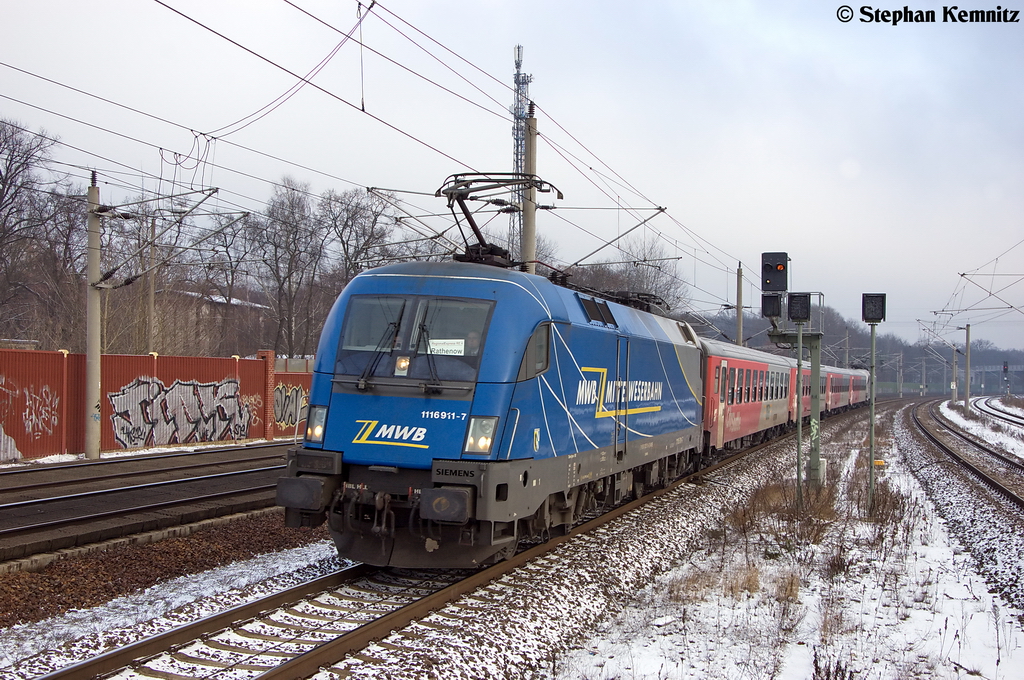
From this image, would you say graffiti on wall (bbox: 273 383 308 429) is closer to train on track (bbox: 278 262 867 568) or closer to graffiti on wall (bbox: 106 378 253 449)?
graffiti on wall (bbox: 106 378 253 449)

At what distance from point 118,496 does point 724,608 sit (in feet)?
31.0

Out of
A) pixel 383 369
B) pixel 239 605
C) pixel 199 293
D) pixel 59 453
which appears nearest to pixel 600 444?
pixel 383 369

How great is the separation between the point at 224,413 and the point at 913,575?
62.5 feet

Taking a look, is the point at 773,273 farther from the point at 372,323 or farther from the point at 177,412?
the point at 177,412

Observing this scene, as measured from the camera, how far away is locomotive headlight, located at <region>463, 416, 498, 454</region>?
7.44 meters

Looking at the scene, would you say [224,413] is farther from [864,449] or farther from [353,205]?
[864,449]

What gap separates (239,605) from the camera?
7008 millimetres

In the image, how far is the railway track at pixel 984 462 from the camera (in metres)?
15.9

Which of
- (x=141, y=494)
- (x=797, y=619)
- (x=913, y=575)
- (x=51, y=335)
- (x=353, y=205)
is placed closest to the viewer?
(x=797, y=619)

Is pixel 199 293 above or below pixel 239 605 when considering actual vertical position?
above

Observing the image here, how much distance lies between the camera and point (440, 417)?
755cm

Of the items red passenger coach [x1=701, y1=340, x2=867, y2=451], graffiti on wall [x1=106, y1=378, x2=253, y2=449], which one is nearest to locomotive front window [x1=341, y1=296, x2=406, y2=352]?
red passenger coach [x1=701, y1=340, x2=867, y2=451]

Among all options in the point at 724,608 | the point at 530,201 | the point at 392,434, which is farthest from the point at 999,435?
the point at 392,434

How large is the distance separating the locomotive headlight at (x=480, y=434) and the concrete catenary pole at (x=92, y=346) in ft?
45.2
